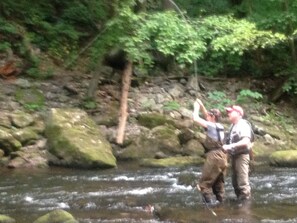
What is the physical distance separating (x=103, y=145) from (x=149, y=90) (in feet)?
15.8

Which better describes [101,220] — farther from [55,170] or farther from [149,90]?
[149,90]

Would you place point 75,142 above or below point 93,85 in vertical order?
below

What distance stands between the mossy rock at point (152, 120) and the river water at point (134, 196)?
238 centimetres

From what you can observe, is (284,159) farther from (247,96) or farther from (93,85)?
(93,85)

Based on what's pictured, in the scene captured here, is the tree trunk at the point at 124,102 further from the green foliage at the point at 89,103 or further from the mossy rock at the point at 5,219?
the mossy rock at the point at 5,219

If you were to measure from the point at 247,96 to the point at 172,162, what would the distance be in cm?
653

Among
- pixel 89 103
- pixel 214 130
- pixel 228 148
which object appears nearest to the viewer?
pixel 228 148

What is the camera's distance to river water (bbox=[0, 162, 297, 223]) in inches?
323

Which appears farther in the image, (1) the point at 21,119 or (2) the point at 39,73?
(2) the point at 39,73

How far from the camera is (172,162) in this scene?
1351cm

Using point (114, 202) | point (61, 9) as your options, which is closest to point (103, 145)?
point (114, 202)

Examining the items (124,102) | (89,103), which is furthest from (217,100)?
(89,103)

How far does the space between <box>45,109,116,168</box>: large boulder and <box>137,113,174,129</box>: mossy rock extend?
1.76 m

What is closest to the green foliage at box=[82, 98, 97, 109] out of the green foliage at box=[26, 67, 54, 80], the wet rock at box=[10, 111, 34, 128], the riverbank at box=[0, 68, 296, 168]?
the riverbank at box=[0, 68, 296, 168]
